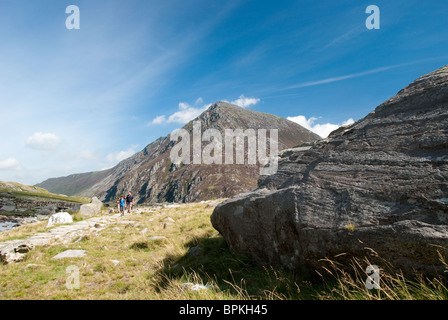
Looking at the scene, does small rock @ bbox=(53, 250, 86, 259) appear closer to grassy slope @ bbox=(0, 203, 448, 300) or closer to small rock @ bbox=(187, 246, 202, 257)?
Answer: grassy slope @ bbox=(0, 203, 448, 300)

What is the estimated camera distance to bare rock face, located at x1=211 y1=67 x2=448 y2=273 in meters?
5.05

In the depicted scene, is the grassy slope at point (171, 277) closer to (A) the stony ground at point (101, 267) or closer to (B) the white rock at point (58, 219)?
(A) the stony ground at point (101, 267)

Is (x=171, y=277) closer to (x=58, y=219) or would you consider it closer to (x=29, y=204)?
(x=58, y=219)

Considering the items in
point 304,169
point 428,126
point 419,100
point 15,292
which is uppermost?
point 419,100

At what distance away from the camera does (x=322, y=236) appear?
596 centimetres

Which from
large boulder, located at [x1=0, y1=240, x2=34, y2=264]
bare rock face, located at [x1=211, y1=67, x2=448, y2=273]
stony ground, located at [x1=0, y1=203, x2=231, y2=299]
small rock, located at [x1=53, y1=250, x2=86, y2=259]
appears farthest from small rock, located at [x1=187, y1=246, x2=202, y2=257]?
large boulder, located at [x1=0, y1=240, x2=34, y2=264]

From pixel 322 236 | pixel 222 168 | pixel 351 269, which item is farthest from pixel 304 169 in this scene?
pixel 222 168

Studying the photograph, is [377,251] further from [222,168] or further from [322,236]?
[222,168]

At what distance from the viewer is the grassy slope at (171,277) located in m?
5.23

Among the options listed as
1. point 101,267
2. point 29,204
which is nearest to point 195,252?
point 101,267

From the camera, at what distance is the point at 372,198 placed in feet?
19.3

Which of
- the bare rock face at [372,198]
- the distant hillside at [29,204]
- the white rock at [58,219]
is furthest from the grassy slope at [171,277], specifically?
the distant hillside at [29,204]

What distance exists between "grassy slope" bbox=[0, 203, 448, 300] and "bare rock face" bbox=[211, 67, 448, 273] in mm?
534

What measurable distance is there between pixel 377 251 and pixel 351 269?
750mm
